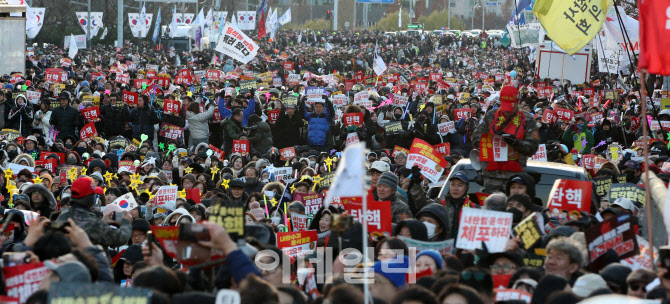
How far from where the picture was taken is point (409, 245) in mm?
7285

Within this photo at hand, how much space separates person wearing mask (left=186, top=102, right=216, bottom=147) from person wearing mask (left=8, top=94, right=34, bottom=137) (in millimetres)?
2687

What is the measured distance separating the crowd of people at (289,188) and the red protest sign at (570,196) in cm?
21

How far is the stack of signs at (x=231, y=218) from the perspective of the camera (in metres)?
5.85

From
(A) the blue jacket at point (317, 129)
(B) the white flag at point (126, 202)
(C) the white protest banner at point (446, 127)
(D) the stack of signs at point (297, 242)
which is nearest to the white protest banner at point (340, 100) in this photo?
(C) the white protest banner at point (446, 127)

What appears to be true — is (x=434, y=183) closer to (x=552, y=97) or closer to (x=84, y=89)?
→ (x=84, y=89)

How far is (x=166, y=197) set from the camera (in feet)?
37.4

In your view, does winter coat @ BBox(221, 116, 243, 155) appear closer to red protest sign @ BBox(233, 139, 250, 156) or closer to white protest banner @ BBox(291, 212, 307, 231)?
red protest sign @ BBox(233, 139, 250, 156)

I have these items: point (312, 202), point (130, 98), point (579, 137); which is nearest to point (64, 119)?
point (130, 98)

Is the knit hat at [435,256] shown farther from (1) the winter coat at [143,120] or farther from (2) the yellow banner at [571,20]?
(1) the winter coat at [143,120]

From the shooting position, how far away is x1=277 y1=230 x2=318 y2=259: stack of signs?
318 inches

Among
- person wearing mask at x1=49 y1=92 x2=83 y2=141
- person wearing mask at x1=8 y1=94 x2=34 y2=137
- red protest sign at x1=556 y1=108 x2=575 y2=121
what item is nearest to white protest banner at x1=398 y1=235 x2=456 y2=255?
person wearing mask at x1=49 y1=92 x2=83 y2=141

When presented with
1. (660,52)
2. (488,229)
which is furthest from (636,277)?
(660,52)

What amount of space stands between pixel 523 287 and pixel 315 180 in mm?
6677

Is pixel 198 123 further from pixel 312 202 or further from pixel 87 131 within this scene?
pixel 312 202
